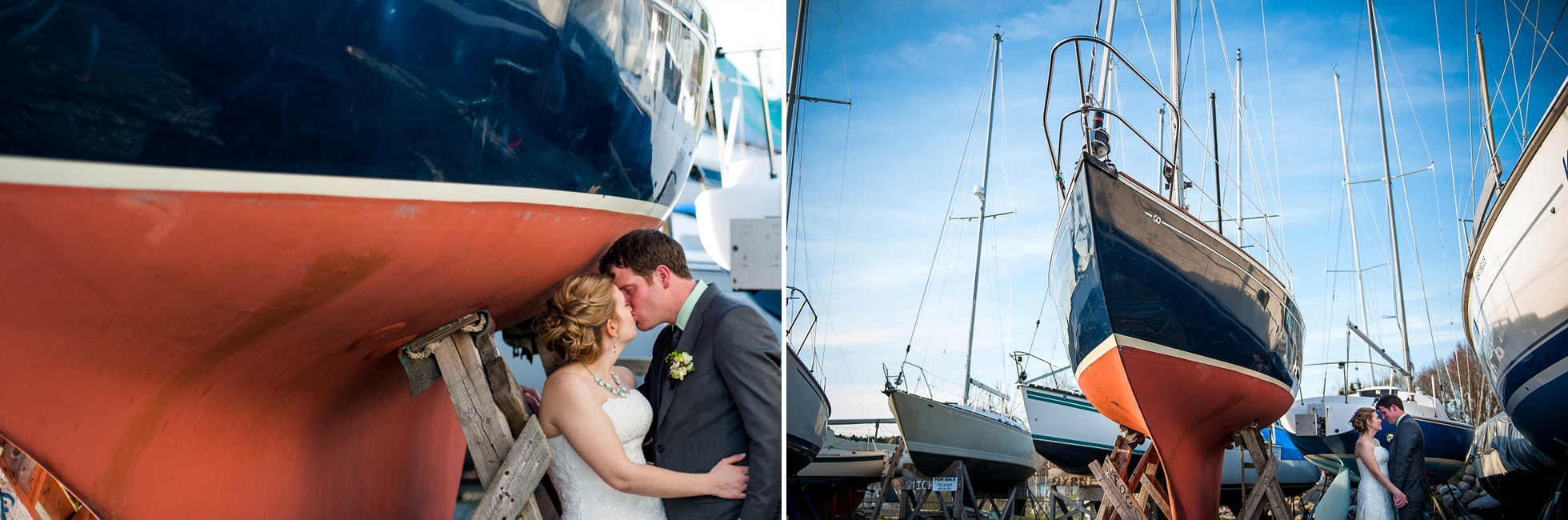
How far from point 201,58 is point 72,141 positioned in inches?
5.9

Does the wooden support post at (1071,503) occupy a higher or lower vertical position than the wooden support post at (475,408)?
lower

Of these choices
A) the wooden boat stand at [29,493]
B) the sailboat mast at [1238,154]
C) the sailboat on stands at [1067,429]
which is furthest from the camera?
the sailboat on stands at [1067,429]

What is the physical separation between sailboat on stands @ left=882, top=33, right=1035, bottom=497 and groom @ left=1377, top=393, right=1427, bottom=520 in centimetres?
158

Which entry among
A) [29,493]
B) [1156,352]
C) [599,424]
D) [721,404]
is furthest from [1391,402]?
[29,493]

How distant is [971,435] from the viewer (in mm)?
5613

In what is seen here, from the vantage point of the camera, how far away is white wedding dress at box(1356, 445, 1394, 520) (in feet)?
9.30

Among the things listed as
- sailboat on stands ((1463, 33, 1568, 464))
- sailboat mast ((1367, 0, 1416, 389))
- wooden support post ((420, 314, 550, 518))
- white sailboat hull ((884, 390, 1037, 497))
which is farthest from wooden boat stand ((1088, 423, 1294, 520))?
wooden support post ((420, 314, 550, 518))

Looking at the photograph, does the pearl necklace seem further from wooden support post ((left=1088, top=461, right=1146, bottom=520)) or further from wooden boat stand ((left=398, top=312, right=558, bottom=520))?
wooden support post ((left=1088, top=461, right=1146, bottom=520))

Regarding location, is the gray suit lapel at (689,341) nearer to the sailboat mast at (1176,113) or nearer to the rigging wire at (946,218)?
the rigging wire at (946,218)

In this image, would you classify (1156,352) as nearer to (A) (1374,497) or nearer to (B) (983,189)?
(A) (1374,497)

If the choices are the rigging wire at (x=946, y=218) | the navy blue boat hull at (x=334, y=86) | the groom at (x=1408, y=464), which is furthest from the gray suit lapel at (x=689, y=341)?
the groom at (x=1408, y=464)

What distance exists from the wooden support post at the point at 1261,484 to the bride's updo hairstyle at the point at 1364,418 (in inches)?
12.4

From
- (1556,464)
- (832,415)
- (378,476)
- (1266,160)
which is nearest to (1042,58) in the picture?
(1266,160)

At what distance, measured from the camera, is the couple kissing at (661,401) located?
1.57 meters
